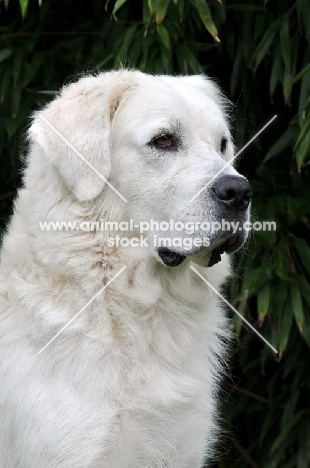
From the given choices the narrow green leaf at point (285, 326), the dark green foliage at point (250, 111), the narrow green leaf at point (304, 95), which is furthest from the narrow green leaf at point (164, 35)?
the narrow green leaf at point (285, 326)

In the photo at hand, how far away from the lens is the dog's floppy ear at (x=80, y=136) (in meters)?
2.70

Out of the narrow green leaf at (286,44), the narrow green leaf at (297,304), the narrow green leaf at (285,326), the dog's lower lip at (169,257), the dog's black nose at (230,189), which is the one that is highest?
the dog's black nose at (230,189)

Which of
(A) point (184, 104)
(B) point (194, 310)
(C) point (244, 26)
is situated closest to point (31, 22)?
(C) point (244, 26)

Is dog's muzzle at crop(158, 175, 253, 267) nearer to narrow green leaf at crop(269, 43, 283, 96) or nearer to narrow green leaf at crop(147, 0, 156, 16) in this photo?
narrow green leaf at crop(147, 0, 156, 16)

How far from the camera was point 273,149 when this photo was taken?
4012 millimetres

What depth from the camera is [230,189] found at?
8.63 ft

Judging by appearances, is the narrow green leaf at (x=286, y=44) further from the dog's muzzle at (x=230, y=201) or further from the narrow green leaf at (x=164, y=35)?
the dog's muzzle at (x=230, y=201)

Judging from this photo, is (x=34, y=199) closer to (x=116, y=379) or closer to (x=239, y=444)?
(x=116, y=379)

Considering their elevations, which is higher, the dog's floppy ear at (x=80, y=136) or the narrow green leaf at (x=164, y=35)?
the dog's floppy ear at (x=80, y=136)

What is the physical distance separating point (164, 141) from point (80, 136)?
11.1 inches

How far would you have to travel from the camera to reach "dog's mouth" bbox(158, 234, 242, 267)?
2.76 m

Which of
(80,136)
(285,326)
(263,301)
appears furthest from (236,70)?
(80,136)

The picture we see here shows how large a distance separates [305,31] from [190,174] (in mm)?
1598

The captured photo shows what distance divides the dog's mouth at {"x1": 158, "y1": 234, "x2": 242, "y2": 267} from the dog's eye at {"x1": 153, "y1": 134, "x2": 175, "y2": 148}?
1.13 feet
